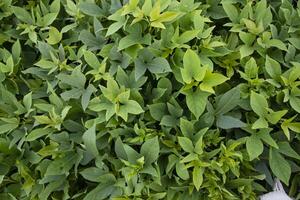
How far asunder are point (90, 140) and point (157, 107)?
30 cm

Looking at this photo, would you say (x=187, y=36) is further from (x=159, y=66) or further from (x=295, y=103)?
(x=295, y=103)

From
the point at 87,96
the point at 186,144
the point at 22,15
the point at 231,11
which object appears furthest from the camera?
the point at 22,15

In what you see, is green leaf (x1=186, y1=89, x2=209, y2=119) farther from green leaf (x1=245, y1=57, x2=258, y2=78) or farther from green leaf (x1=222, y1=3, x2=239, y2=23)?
green leaf (x1=222, y1=3, x2=239, y2=23)

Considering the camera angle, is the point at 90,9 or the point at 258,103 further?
the point at 90,9

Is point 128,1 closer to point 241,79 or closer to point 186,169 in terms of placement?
point 241,79

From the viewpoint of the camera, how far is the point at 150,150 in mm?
2002

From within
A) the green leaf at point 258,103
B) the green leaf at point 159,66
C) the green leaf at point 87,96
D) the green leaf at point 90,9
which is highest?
the green leaf at point 90,9

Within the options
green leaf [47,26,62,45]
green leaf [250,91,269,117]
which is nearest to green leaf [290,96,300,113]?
green leaf [250,91,269,117]

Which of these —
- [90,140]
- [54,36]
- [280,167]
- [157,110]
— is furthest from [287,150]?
[54,36]

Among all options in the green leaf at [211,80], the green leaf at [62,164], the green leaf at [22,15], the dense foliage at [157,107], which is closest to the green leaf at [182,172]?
the dense foliage at [157,107]

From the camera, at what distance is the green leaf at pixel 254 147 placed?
201 cm

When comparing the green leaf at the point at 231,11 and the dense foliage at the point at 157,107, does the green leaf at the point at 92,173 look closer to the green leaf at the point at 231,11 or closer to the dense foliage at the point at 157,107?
the dense foliage at the point at 157,107

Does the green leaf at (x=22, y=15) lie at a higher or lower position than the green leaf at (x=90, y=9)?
lower

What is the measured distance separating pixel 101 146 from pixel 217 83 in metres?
0.54
